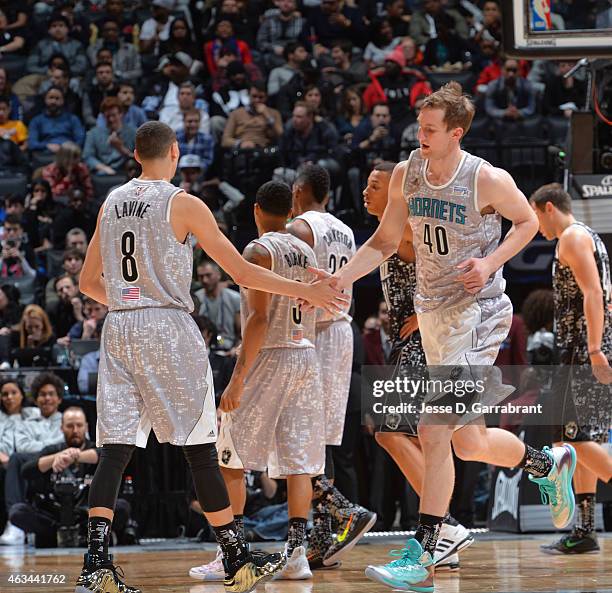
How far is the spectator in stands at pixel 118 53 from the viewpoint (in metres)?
14.9

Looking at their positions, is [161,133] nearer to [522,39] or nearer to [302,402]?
[302,402]

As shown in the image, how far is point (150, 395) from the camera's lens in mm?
4832

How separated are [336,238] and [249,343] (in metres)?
1.05

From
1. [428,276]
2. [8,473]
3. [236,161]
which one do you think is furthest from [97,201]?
[428,276]

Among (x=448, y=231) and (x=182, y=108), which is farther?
(x=182, y=108)

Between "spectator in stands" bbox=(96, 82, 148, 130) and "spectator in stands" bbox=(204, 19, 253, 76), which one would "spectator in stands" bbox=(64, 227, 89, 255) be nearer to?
"spectator in stands" bbox=(96, 82, 148, 130)

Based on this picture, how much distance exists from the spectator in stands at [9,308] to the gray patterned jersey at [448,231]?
6.53 metres

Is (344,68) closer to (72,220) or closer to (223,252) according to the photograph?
(72,220)

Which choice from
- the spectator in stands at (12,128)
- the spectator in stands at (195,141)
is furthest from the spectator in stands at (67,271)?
the spectator in stands at (12,128)

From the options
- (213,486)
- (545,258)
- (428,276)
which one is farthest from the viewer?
(545,258)

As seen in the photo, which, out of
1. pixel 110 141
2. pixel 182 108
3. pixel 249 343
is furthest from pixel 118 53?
pixel 249 343

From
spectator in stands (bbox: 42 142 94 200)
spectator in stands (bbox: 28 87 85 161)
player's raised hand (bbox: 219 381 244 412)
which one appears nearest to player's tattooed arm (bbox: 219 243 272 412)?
player's raised hand (bbox: 219 381 244 412)

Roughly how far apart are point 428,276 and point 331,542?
6.00 ft

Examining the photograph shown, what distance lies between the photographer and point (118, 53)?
15.1 metres
